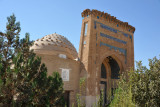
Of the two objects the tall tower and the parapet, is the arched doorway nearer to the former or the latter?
the tall tower

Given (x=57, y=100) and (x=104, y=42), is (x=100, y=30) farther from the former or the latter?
(x=57, y=100)

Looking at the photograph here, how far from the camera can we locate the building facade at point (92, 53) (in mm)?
13539

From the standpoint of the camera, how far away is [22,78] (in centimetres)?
791

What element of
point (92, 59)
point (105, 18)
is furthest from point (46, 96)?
point (105, 18)

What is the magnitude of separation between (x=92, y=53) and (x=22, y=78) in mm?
7567

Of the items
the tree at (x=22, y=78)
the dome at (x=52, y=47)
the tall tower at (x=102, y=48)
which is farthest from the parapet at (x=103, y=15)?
the tree at (x=22, y=78)

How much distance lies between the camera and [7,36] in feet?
28.7

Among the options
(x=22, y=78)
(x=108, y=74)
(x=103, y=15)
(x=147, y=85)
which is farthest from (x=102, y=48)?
(x=22, y=78)

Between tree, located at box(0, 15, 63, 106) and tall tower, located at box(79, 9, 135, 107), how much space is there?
5168 millimetres

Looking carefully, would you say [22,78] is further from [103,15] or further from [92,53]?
[103,15]

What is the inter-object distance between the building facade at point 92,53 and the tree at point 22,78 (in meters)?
3.94

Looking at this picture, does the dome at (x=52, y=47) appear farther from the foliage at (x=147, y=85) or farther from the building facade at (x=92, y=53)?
the foliage at (x=147, y=85)

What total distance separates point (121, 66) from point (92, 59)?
4.51 m

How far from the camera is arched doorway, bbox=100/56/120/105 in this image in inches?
683
